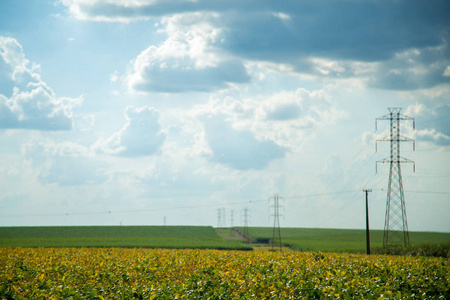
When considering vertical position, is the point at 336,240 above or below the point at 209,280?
below

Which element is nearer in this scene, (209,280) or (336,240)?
(209,280)

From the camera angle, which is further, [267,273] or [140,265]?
[140,265]

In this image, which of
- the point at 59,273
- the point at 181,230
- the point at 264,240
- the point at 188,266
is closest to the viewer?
the point at 59,273

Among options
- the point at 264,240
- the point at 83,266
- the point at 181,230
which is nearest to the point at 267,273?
the point at 83,266

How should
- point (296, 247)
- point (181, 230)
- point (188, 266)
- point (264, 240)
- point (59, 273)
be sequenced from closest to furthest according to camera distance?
point (59, 273) < point (188, 266) < point (296, 247) < point (264, 240) < point (181, 230)

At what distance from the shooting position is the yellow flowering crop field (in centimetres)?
1669

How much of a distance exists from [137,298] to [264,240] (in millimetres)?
91878

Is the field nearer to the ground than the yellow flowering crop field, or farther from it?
nearer to the ground

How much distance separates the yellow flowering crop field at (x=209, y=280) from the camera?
54.7 ft

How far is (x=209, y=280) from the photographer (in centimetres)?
1927

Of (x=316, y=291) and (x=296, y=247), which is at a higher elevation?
(x=316, y=291)

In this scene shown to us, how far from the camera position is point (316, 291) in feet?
54.5

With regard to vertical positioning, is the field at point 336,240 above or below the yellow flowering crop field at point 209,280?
below

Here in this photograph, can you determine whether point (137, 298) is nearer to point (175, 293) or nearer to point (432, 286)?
point (175, 293)
